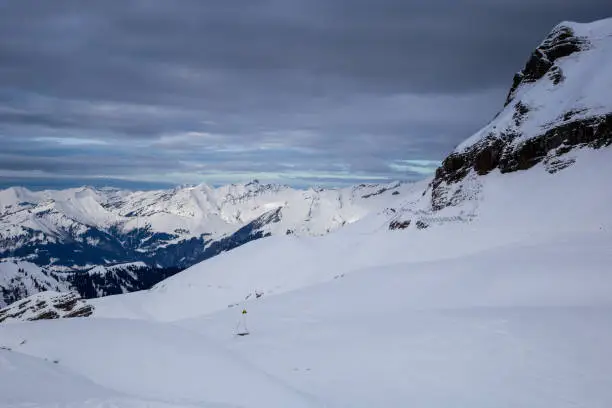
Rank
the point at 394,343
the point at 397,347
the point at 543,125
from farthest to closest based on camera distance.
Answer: the point at 543,125 → the point at 394,343 → the point at 397,347

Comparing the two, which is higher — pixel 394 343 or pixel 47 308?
pixel 394 343

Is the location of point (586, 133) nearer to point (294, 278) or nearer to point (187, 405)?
point (294, 278)

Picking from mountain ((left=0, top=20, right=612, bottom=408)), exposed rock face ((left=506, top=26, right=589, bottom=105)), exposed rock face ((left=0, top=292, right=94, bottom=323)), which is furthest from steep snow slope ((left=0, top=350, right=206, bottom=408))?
exposed rock face ((left=0, top=292, right=94, bottom=323))

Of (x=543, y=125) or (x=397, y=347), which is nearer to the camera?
(x=397, y=347)

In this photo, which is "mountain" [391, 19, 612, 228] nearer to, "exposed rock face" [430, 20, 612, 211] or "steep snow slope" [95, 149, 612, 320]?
"exposed rock face" [430, 20, 612, 211]

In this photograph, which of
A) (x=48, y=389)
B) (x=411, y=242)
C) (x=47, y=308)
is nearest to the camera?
(x=48, y=389)

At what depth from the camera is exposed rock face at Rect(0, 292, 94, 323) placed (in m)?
99.1

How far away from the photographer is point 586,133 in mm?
54219

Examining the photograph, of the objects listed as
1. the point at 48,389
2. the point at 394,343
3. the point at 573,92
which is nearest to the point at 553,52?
the point at 573,92

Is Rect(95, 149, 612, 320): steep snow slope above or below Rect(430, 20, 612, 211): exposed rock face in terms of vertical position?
below

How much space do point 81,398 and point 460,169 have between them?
212ft

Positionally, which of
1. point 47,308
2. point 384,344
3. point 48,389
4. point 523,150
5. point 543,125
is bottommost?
point 47,308

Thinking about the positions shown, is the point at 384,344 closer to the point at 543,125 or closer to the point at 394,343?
the point at 394,343

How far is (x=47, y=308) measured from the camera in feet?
354
